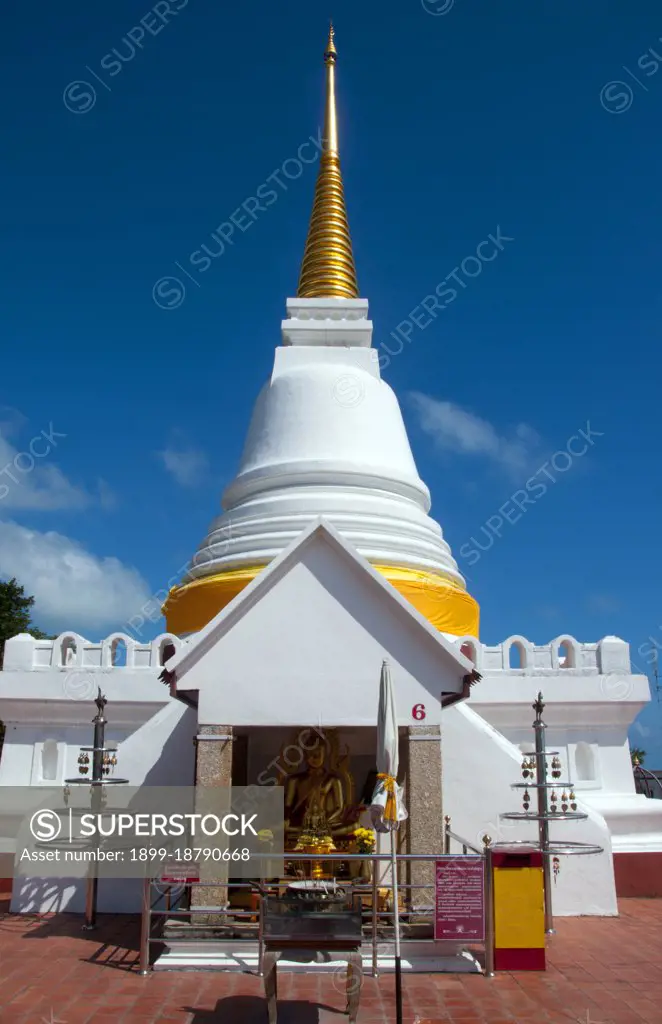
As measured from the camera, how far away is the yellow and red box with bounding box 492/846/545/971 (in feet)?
32.8

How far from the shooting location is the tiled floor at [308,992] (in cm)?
843

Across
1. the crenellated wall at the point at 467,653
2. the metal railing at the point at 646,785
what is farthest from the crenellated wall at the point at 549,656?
the metal railing at the point at 646,785

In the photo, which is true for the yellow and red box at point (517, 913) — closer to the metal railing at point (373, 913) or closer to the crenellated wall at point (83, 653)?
the metal railing at point (373, 913)

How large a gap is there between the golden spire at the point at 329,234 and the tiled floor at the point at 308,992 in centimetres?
1562

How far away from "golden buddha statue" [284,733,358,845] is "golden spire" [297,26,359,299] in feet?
40.9

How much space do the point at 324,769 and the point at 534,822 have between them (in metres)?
3.65

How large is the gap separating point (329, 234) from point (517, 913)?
17903 millimetres

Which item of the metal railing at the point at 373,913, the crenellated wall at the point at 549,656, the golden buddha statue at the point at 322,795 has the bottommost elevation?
the metal railing at the point at 373,913

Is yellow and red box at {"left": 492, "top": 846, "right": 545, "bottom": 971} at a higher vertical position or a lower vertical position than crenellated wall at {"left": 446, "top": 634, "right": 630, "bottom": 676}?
lower

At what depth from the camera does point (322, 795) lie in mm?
12570

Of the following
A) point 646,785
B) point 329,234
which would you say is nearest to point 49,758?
point 329,234

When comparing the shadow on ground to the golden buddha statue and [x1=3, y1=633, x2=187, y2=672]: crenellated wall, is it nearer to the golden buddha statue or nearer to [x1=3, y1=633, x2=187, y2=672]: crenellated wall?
the golden buddha statue

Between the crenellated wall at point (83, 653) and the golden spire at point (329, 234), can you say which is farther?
the golden spire at point (329, 234)

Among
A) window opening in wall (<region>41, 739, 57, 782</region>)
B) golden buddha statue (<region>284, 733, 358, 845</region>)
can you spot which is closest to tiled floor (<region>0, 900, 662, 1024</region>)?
golden buddha statue (<region>284, 733, 358, 845</region>)
